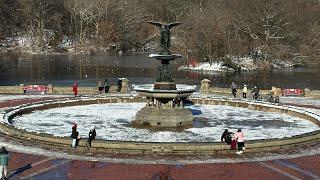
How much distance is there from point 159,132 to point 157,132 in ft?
0.39

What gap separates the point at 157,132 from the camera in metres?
33.0

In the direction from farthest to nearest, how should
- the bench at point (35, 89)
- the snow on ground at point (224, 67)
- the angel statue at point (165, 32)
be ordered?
the snow on ground at point (224, 67) → the bench at point (35, 89) → the angel statue at point (165, 32)

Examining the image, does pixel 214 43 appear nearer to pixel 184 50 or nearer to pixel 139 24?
pixel 184 50

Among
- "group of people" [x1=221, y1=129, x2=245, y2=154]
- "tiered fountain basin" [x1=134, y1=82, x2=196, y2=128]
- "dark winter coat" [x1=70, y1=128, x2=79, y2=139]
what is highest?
"tiered fountain basin" [x1=134, y1=82, x2=196, y2=128]

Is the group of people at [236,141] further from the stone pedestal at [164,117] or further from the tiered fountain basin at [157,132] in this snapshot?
the stone pedestal at [164,117]

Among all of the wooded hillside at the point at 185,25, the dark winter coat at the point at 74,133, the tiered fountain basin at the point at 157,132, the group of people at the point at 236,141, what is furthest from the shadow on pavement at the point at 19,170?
the wooded hillside at the point at 185,25

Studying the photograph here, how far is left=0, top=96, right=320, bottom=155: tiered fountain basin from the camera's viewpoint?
27.6 m

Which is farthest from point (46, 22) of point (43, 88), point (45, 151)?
point (45, 151)

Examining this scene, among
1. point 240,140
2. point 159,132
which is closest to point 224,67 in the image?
point 159,132

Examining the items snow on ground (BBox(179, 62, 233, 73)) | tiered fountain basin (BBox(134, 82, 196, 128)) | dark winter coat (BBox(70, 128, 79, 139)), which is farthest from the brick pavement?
snow on ground (BBox(179, 62, 233, 73))

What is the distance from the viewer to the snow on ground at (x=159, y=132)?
3198 centimetres

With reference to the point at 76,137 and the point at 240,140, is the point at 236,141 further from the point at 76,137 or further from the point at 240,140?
the point at 76,137

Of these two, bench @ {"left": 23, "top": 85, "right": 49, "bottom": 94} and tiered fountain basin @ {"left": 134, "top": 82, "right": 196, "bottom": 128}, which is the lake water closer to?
bench @ {"left": 23, "top": 85, "right": 49, "bottom": 94}

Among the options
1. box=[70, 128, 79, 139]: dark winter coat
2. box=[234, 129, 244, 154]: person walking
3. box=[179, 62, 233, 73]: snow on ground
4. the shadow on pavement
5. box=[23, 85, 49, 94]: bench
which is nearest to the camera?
the shadow on pavement
